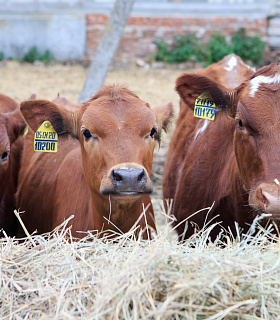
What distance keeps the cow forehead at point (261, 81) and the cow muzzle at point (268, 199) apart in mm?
781

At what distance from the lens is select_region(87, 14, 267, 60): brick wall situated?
13.8 meters

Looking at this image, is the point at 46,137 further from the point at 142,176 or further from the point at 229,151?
the point at 229,151

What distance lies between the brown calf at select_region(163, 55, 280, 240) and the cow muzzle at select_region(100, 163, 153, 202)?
1.41ft

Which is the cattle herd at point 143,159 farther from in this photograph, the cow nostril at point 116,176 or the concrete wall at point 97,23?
the concrete wall at point 97,23

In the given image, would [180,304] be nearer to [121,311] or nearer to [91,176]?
[121,311]

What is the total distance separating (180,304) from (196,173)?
8.03 feet

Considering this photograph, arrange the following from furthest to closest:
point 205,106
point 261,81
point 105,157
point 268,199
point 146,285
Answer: point 205,106 < point 261,81 < point 105,157 < point 268,199 < point 146,285

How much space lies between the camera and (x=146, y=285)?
9.29ft

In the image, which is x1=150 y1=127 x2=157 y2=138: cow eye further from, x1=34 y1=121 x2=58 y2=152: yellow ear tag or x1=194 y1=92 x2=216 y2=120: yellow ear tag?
x1=34 y1=121 x2=58 y2=152: yellow ear tag

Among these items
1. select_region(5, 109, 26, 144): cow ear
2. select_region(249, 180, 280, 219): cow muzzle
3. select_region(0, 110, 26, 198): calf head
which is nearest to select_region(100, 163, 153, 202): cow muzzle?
select_region(249, 180, 280, 219): cow muzzle

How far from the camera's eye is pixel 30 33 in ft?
45.3

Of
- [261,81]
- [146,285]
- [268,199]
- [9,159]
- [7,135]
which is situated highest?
[261,81]

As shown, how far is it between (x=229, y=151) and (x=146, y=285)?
2.20 metres

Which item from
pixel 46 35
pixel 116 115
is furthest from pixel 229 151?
pixel 46 35
